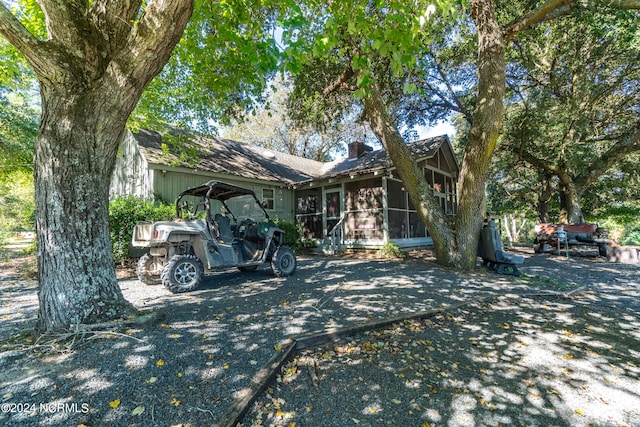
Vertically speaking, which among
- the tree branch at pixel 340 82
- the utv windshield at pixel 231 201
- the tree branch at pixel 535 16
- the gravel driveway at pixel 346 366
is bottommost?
the gravel driveway at pixel 346 366

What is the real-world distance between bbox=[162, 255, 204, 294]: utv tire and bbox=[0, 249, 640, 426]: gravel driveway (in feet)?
0.75

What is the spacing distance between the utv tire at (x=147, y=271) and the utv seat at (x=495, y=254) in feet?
25.6

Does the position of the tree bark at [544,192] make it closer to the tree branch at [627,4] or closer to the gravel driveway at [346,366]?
the tree branch at [627,4]

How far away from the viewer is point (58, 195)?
117 inches

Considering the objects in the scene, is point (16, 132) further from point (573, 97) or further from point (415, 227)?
point (573, 97)

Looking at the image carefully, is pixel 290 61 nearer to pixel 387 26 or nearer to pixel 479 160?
pixel 387 26

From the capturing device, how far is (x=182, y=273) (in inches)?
202

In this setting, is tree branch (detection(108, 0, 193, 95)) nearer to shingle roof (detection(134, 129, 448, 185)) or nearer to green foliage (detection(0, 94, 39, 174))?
shingle roof (detection(134, 129, 448, 185))

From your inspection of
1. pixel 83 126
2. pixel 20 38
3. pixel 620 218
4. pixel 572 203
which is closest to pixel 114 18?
pixel 20 38

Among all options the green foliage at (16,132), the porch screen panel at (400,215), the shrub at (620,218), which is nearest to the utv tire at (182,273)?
the porch screen panel at (400,215)

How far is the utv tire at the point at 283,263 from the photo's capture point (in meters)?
6.34

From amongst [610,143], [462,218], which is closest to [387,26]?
[462,218]

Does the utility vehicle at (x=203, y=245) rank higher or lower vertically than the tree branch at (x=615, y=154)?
lower

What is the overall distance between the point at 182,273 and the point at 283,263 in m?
2.12
